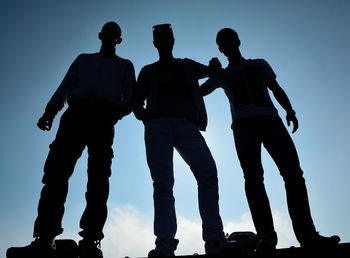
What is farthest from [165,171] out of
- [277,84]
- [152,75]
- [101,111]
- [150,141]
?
[277,84]

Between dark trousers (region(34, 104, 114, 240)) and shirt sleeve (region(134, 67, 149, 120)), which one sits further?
shirt sleeve (region(134, 67, 149, 120))

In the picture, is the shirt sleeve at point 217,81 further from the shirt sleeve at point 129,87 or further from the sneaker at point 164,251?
the sneaker at point 164,251

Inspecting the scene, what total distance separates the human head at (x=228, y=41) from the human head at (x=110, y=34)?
1.73 metres

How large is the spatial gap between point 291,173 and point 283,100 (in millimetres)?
1359

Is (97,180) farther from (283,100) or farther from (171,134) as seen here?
(283,100)

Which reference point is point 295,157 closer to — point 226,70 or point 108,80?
point 226,70

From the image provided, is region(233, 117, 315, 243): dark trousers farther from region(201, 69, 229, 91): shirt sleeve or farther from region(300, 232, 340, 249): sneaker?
region(201, 69, 229, 91): shirt sleeve

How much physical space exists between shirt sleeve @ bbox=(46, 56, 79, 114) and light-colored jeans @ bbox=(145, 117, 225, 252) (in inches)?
56.5

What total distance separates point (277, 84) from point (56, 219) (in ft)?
13.0

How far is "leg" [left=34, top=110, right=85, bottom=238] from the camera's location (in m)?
3.87

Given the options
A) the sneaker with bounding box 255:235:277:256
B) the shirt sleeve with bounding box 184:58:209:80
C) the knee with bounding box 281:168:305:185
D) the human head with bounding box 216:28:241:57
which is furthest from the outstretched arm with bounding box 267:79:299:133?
the sneaker with bounding box 255:235:277:256

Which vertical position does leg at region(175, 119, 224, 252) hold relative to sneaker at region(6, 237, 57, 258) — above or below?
above

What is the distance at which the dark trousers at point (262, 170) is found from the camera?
4.23 meters

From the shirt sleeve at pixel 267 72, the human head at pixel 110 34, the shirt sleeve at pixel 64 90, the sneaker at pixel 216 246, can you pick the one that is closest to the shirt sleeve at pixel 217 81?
the shirt sleeve at pixel 267 72
